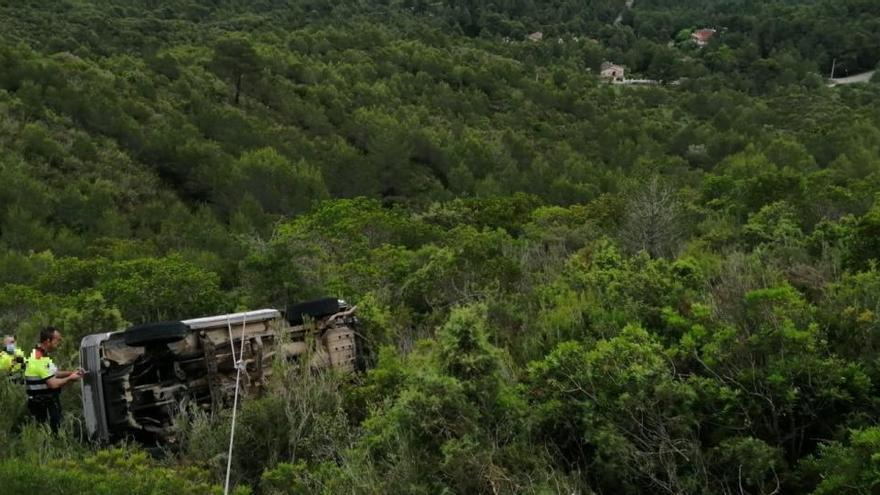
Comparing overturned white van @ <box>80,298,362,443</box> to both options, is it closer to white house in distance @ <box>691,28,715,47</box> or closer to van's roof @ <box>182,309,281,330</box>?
van's roof @ <box>182,309,281,330</box>

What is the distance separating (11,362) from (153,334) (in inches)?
60.2

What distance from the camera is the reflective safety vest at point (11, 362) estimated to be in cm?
704

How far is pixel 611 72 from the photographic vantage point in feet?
243

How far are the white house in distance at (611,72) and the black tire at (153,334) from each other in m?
67.4

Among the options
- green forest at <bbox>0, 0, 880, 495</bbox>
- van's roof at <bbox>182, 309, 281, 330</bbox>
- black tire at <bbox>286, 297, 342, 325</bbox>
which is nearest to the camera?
green forest at <bbox>0, 0, 880, 495</bbox>

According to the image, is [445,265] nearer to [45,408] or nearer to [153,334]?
[153,334]

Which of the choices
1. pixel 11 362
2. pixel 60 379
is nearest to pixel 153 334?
pixel 60 379

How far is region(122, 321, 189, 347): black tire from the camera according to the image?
22.4ft

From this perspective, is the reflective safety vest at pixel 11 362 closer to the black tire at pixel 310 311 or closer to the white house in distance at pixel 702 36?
the black tire at pixel 310 311

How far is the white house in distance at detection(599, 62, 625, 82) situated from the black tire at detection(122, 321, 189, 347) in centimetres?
6744

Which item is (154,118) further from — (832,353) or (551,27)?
(551,27)

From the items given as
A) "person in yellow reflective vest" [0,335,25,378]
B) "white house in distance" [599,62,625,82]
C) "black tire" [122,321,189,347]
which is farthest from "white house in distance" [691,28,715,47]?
"person in yellow reflective vest" [0,335,25,378]

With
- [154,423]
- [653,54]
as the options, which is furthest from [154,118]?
[653,54]

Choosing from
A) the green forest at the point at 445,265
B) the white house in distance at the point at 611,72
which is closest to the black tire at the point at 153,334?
the green forest at the point at 445,265
